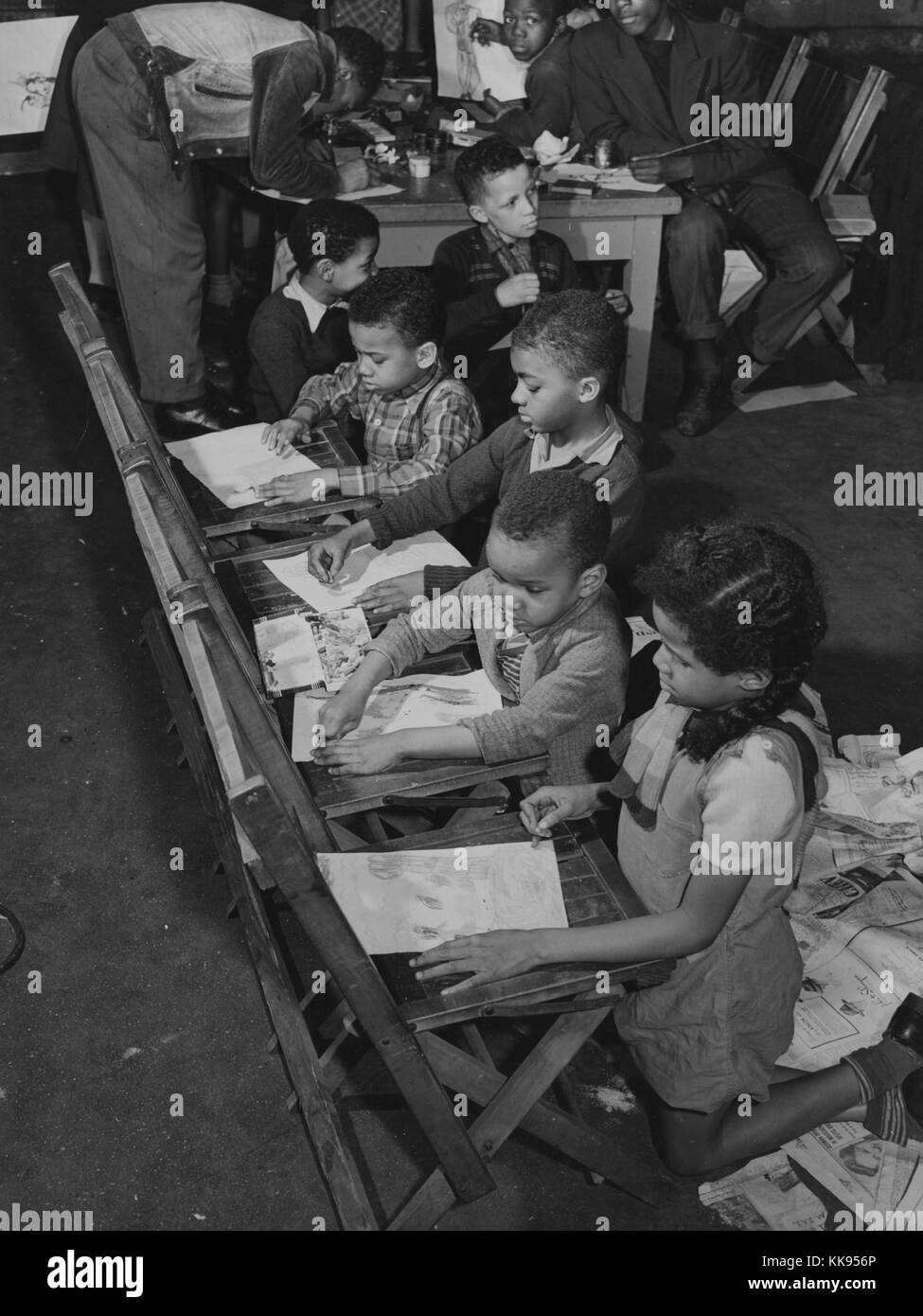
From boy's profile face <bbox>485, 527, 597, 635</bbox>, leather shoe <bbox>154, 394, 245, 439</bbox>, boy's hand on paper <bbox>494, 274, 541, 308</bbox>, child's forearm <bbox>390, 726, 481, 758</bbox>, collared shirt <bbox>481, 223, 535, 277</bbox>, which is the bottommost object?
leather shoe <bbox>154, 394, 245, 439</bbox>

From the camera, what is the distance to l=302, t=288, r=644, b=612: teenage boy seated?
2.99 metres

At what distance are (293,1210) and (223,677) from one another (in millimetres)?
1172

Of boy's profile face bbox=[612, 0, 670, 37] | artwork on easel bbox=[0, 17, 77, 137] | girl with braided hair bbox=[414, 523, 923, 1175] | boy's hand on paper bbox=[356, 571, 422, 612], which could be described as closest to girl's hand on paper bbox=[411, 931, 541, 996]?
girl with braided hair bbox=[414, 523, 923, 1175]

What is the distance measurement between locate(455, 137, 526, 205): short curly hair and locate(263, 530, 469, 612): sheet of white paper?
1734mm

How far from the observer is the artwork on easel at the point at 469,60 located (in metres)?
6.42

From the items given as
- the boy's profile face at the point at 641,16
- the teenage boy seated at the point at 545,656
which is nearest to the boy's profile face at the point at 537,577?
the teenage boy seated at the point at 545,656

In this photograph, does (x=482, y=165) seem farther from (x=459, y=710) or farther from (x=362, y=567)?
(x=459, y=710)

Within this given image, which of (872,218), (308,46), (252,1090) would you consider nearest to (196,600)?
(252,1090)

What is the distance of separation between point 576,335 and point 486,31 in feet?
13.8

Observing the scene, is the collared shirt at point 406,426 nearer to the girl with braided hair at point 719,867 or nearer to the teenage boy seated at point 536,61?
the girl with braided hair at point 719,867

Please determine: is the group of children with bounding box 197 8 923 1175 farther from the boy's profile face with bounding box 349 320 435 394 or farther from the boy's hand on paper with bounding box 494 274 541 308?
the boy's hand on paper with bounding box 494 274 541 308

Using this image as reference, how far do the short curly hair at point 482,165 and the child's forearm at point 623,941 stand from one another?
10.2 feet

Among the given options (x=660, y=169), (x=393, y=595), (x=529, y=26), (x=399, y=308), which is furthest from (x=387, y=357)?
(x=529, y=26)

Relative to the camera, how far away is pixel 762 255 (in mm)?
5395
